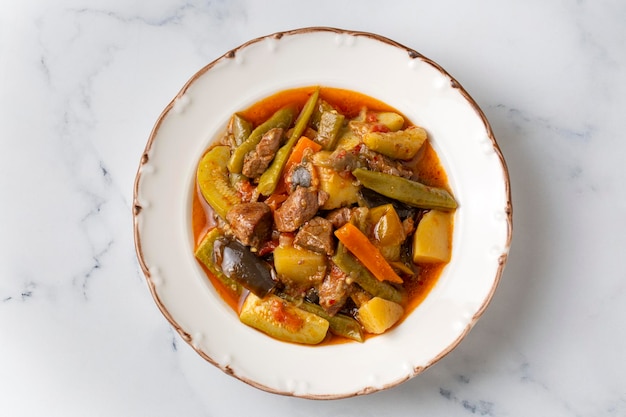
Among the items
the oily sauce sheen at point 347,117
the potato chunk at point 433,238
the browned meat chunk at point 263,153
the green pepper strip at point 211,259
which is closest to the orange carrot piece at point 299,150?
the browned meat chunk at point 263,153

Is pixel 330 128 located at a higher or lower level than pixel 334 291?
higher

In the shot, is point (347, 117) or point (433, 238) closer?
point (433, 238)

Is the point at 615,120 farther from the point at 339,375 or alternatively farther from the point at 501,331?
the point at 339,375

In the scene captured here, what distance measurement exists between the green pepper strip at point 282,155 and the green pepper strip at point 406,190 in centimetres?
43

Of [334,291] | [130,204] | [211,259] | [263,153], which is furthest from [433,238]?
[130,204]

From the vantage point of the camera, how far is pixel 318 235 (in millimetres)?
3717

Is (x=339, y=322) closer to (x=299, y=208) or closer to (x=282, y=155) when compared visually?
(x=299, y=208)

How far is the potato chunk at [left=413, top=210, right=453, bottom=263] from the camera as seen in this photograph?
381cm

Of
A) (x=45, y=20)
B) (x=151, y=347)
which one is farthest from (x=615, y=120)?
(x=45, y=20)

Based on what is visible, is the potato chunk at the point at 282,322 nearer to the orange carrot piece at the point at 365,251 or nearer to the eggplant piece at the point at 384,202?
the orange carrot piece at the point at 365,251

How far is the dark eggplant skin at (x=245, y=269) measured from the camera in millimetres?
3771

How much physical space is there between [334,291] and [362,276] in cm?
18

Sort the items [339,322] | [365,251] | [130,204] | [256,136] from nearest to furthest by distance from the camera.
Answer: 1. [365,251]
2. [339,322]
3. [256,136]
4. [130,204]

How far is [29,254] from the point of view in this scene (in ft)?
13.9
